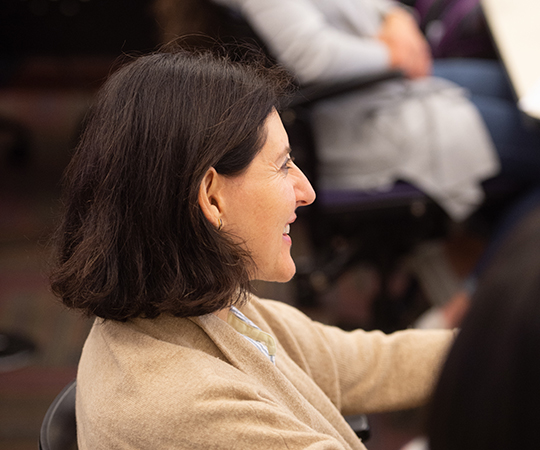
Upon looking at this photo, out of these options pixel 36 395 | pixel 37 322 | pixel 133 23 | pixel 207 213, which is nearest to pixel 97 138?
pixel 207 213

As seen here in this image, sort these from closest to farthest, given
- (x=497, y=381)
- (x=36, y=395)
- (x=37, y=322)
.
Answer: (x=497, y=381)
(x=36, y=395)
(x=37, y=322)

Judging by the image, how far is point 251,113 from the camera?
0.86 m

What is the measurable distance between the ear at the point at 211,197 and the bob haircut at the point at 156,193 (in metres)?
0.01

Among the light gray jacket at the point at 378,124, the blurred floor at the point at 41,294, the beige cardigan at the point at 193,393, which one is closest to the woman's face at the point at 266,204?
the beige cardigan at the point at 193,393

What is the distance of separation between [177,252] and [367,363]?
0.52 metres

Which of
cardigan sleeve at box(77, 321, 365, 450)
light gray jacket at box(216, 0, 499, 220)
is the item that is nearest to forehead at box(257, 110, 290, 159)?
cardigan sleeve at box(77, 321, 365, 450)

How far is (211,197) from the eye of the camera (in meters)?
0.86

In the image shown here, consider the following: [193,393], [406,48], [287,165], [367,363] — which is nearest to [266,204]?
[287,165]

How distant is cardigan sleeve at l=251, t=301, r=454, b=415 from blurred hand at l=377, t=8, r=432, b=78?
131 centimetres

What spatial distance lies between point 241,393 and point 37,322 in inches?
81.3

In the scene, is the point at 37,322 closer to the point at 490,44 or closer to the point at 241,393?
the point at 241,393

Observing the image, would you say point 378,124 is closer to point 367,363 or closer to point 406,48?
point 406,48

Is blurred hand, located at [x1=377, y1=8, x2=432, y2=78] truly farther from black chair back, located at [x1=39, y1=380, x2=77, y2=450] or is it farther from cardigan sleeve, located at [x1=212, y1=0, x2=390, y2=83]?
black chair back, located at [x1=39, y1=380, x2=77, y2=450]

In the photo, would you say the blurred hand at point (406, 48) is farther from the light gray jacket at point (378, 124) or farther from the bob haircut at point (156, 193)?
the bob haircut at point (156, 193)
